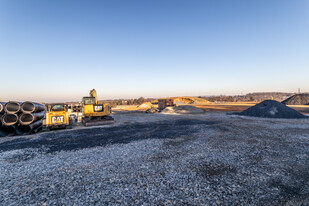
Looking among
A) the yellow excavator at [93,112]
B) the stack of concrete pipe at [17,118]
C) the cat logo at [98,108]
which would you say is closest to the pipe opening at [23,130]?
the stack of concrete pipe at [17,118]

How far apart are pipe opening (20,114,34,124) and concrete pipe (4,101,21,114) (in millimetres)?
542

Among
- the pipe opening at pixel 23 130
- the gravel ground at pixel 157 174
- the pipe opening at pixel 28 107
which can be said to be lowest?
the gravel ground at pixel 157 174

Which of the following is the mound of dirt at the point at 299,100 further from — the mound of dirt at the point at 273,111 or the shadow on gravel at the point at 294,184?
the shadow on gravel at the point at 294,184

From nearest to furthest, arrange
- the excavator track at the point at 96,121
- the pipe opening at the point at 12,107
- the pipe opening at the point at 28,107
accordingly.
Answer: the pipe opening at the point at 12,107 → the pipe opening at the point at 28,107 → the excavator track at the point at 96,121

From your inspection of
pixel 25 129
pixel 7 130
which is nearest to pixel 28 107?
pixel 25 129

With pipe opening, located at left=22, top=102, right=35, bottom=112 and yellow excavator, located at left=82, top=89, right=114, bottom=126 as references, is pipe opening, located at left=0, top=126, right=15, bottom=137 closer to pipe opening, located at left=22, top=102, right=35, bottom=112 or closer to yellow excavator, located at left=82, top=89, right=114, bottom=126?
pipe opening, located at left=22, top=102, right=35, bottom=112

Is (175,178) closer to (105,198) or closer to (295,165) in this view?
(105,198)

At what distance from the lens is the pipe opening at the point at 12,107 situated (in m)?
9.46

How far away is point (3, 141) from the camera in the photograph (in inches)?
345

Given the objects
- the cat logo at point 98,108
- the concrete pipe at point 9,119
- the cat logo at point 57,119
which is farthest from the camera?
the cat logo at point 98,108

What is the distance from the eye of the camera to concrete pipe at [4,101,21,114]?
30.4 ft

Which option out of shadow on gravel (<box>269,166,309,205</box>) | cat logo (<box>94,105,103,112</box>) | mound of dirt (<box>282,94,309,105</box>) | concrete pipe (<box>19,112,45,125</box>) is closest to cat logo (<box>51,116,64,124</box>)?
concrete pipe (<box>19,112,45,125</box>)

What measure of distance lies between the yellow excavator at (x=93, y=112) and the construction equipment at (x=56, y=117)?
188 centimetres

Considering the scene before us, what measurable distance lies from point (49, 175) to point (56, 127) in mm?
8828
